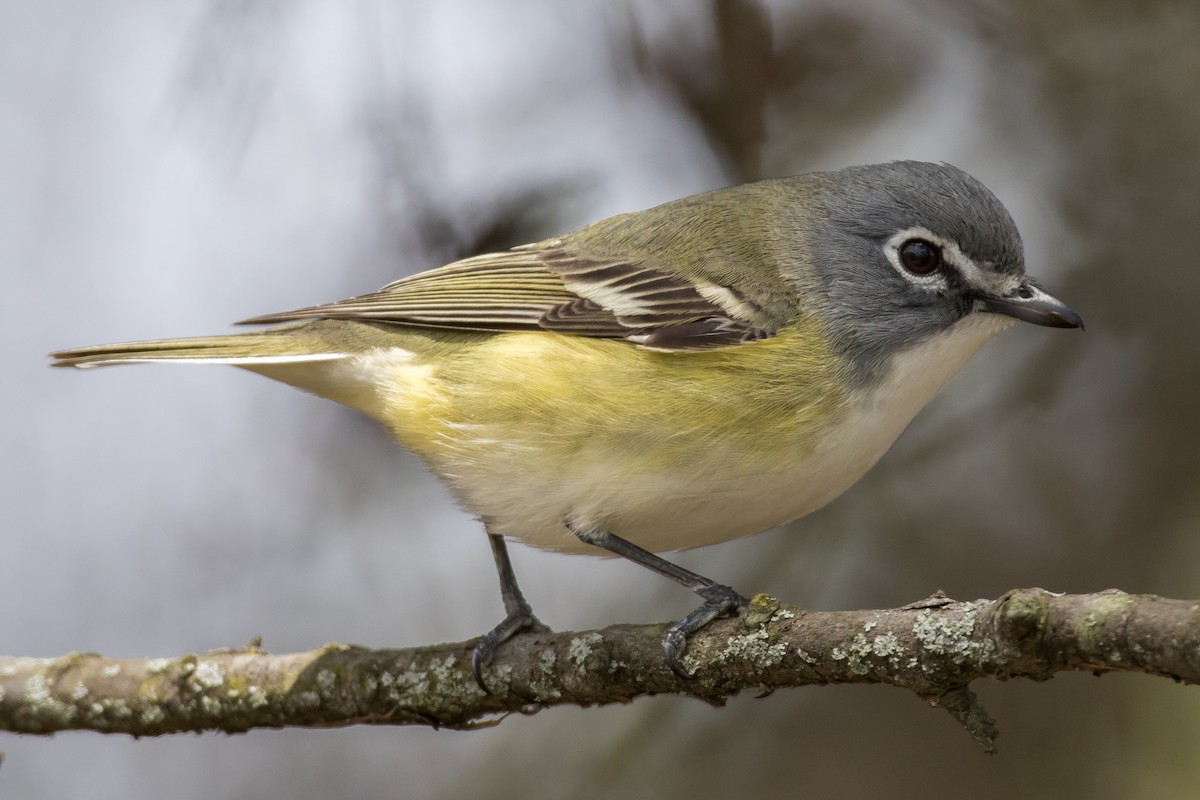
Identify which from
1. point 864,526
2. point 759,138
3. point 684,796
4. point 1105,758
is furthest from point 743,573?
point 759,138

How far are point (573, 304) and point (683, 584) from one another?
106 cm

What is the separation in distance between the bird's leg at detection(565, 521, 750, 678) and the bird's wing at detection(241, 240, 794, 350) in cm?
63

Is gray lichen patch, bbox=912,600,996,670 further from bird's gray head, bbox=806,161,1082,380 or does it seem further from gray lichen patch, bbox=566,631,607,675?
bird's gray head, bbox=806,161,1082,380

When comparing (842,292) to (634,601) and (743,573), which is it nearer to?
(743,573)

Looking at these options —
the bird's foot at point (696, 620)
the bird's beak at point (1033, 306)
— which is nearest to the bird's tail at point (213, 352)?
the bird's foot at point (696, 620)

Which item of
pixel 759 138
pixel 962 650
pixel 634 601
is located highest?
pixel 759 138

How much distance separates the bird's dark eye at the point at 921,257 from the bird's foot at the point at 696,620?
1292 mm

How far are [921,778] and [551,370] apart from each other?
2217 mm

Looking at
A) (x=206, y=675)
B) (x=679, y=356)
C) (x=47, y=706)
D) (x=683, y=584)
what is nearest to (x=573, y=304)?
(x=679, y=356)

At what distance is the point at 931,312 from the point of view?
3.31m

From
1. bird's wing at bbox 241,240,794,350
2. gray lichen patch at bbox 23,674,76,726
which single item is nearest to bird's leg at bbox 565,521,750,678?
bird's wing at bbox 241,240,794,350

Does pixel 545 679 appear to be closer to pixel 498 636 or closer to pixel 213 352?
pixel 498 636

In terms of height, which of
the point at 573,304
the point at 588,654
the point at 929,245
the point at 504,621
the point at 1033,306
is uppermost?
the point at 929,245

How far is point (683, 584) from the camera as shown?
122 inches
